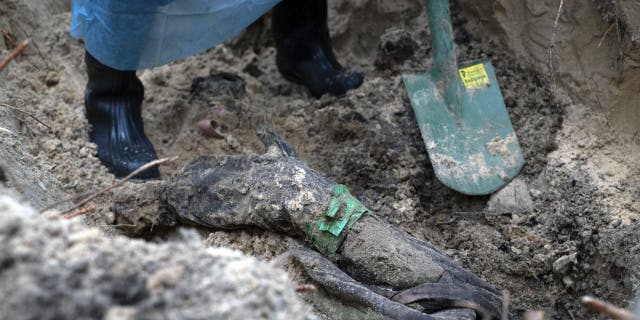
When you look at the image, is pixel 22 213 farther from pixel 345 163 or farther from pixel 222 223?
pixel 345 163

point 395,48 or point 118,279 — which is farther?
point 395,48

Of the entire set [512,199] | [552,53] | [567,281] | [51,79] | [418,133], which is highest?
[552,53]

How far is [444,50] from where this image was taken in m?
2.24

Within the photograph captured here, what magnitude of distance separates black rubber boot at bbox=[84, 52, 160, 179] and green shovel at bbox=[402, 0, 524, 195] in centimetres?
101

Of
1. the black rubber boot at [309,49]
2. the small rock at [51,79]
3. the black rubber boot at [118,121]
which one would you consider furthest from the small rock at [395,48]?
the small rock at [51,79]

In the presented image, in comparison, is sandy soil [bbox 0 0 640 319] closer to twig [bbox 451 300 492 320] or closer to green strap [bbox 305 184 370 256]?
green strap [bbox 305 184 370 256]

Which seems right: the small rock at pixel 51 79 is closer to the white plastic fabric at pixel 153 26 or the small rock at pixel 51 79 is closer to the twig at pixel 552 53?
the white plastic fabric at pixel 153 26

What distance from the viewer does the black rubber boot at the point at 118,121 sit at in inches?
84.4

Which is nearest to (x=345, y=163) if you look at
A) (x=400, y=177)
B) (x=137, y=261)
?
(x=400, y=177)

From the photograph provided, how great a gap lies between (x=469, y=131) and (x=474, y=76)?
9.6 inches

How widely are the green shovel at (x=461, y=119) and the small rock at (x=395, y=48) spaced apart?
A: 22 centimetres

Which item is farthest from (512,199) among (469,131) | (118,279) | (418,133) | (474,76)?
(118,279)

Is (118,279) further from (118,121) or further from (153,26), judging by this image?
(118,121)

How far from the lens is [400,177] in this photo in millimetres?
2076
